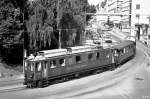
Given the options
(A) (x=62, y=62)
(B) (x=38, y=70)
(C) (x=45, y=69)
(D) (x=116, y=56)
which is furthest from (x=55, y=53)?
(D) (x=116, y=56)

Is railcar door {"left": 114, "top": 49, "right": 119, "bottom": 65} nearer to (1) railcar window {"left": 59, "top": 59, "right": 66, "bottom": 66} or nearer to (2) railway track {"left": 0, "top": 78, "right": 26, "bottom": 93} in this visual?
(1) railcar window {"left": 59, "top": 59, "right": 66, "bottom": 66}

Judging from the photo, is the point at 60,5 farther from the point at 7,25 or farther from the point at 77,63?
the point at 77,63

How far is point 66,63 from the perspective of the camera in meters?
32.8

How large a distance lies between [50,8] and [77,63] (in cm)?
1409

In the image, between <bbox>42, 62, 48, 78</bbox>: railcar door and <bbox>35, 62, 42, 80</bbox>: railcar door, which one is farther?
<bbox>42, 62, 48, 78</bbox>: railcar door

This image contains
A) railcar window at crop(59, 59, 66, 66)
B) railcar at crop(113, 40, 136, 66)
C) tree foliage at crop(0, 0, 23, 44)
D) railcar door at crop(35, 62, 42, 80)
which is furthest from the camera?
railcar at crop(113, 40, 136, 66)

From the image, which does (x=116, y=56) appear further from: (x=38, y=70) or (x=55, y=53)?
(x=38, y=70)

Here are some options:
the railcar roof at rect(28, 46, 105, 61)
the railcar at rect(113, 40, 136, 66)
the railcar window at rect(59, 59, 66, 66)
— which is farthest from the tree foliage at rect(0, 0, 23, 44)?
the railcar at rect(113, 40, 136, 66)

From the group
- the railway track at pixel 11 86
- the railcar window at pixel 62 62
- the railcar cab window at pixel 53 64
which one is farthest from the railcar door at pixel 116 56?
the railway track at pixel 11 86

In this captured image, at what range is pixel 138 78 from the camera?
3703 cm

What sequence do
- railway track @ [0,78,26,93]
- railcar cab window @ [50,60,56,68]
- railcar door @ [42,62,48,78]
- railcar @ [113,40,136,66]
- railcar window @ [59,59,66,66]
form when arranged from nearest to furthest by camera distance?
railway track @ [0,78,26,93] → railcar door @ [42,62,48,78] → railcar cab window @ [50,60,56,68] → railcar window @ [59,59,66,66] → railcar @ [113,40,136,66]

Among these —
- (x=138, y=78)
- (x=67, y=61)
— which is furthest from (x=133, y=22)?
(x=67, y=61)

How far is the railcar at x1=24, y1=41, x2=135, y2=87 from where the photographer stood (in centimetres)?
2964

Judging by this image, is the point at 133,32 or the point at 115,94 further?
the point at 133,32
